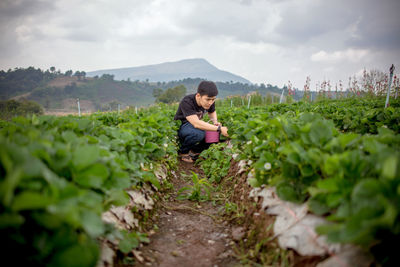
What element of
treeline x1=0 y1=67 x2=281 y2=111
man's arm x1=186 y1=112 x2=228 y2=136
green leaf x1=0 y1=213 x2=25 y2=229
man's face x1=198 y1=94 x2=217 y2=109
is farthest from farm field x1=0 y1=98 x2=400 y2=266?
treeline x1=0 y1=67 x2=281 y2=111

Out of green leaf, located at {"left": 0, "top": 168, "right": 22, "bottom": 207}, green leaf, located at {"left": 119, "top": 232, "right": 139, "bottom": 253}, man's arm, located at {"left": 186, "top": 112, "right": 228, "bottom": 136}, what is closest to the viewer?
green leaf, located at {"left": 0, "top": 168, "right": 22, "bottom": 207}

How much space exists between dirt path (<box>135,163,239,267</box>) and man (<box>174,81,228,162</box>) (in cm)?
196

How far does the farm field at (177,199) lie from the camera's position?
1.02 m

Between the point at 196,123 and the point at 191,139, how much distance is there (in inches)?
15.0

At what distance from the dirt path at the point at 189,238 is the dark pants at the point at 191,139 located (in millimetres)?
1977

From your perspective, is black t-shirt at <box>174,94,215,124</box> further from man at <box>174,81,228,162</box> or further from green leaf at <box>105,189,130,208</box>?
green leaf at <box>105,189,130,208</box>

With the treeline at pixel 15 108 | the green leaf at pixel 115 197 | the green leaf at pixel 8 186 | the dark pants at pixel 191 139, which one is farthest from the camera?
the treeline at pixel 15 108

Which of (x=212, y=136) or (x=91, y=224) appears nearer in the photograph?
(x=91, y=224)

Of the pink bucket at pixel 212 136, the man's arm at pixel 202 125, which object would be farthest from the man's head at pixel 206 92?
the pink bucket at pixel 212 136

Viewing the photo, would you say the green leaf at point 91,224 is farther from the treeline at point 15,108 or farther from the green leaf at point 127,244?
the treeline at point 15,108

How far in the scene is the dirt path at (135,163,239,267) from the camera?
6.20ft

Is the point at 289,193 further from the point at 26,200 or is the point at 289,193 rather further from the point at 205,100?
the point at 205,100

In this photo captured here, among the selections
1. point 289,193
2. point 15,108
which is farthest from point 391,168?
point 15,108

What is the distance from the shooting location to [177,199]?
312 cm
